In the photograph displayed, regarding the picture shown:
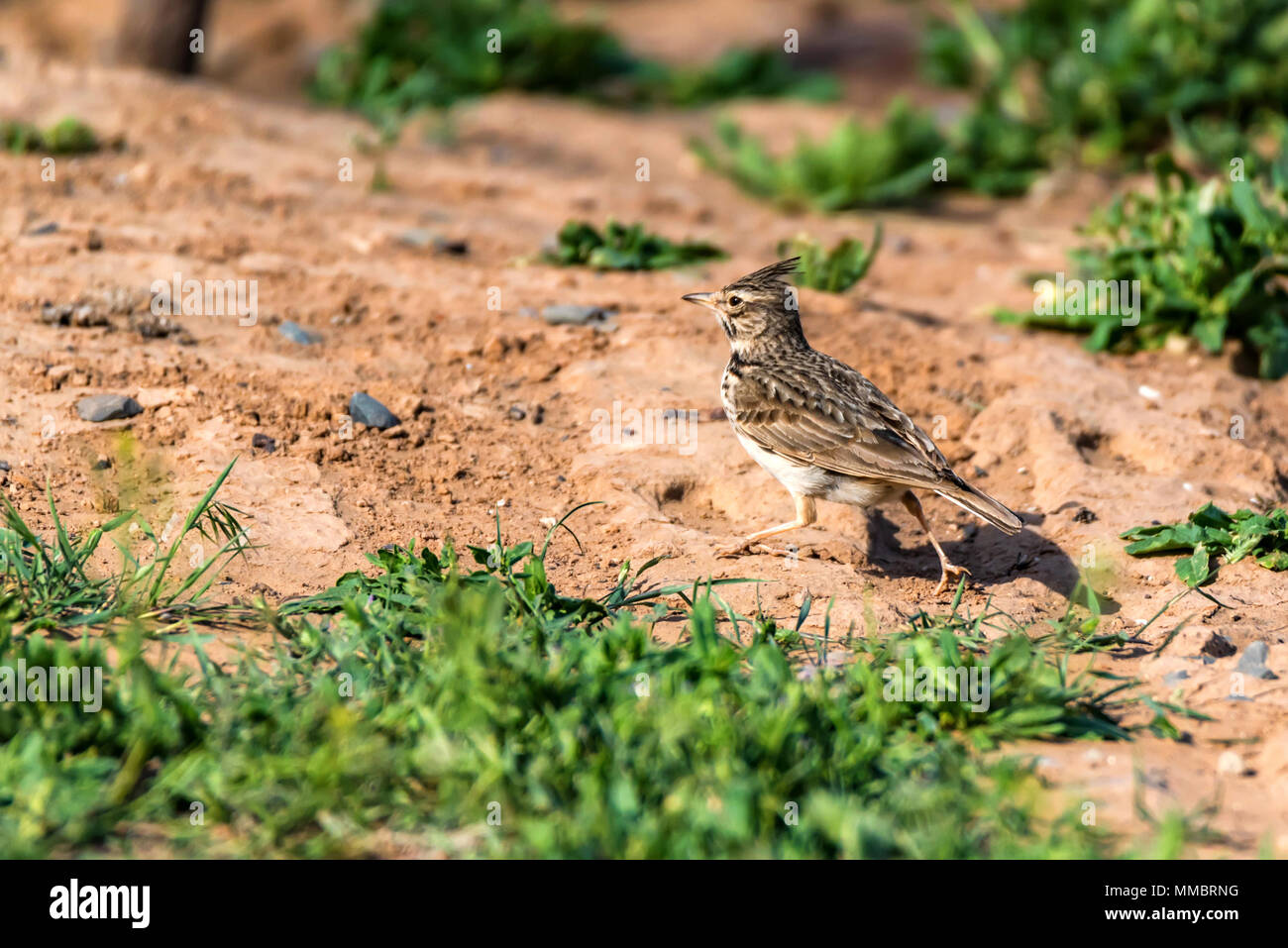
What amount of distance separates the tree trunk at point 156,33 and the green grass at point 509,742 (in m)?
7.09

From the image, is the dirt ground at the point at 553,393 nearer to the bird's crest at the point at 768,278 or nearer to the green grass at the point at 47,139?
the green grass at the point at 47,139

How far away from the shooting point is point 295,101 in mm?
11281

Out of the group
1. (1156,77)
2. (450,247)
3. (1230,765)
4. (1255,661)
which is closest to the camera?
(1230,765)

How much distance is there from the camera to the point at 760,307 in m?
6.20

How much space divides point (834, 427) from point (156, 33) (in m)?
7.25

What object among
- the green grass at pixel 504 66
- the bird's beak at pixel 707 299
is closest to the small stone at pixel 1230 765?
the bird's beak at pixel 707 299

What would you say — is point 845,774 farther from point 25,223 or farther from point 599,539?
point 25,223

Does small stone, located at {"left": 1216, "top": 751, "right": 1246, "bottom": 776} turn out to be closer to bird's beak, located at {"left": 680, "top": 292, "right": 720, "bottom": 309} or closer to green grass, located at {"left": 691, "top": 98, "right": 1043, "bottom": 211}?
bird's beak, located at {"left": 680, "top": 292, "right": 720, "bottom": 309}

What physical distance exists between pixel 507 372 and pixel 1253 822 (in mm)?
4050

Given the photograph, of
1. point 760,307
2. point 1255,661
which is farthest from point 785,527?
point 1255,661

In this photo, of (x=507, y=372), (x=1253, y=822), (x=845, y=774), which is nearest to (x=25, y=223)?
(x=507, y=372)

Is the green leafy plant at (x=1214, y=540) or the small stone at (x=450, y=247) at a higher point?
the small stone at (x=450, y=247)

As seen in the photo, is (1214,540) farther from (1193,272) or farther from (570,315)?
(570,315)

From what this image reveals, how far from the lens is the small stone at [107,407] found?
5.50 metres
